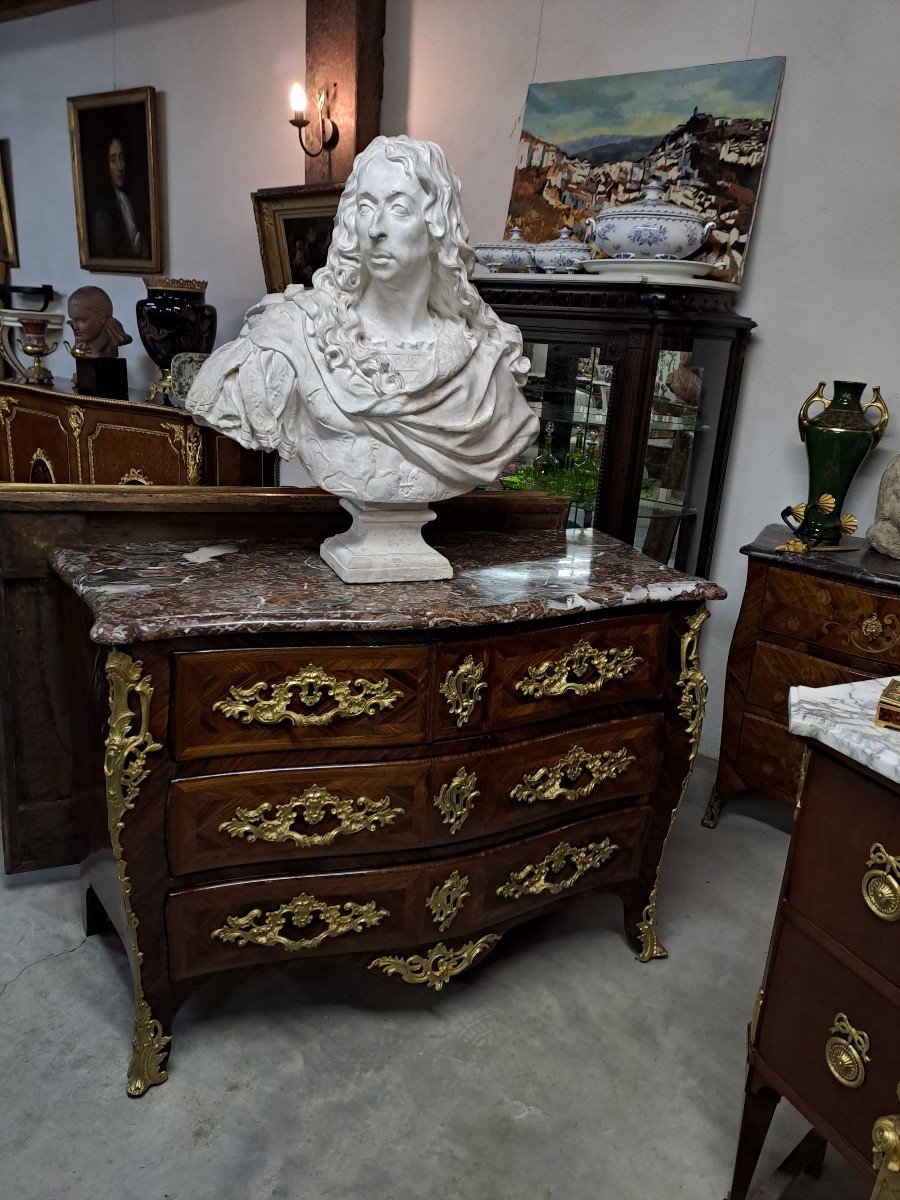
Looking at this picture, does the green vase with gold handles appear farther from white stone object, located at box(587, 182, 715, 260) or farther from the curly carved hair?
the curly carved hair

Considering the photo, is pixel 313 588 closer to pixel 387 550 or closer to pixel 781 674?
pixel 387 550

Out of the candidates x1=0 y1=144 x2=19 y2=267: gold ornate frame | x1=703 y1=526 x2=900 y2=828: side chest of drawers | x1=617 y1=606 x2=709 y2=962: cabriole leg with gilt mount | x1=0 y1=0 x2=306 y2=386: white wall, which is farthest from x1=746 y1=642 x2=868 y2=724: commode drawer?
x1=0 y1=144 x2=19 y2=267: gold ornate frame

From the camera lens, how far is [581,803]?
221cm

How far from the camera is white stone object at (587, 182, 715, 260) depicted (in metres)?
2.99

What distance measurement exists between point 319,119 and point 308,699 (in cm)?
353

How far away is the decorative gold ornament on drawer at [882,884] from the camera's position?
51.1 inches

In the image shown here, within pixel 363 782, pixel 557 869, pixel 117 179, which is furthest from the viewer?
pixel 117 179

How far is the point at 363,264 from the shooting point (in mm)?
1854

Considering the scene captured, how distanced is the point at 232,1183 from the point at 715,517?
2.67 meters

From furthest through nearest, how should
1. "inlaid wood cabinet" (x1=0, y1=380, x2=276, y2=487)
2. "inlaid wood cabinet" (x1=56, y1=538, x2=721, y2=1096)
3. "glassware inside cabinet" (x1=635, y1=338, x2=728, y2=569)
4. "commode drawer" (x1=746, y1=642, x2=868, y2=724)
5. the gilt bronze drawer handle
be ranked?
"inlaid wood cabinet" (x1=0, y1=380, x2=276, y2=487)
"glassware inside cabinet" (x1=635, y1=338, x2=728, y2=569)
"commode drawer" (x1=746, y1=642, x2=868, y2=724)
the gilt bronze drawer handle
"inlaid wood cabinet" (x1=56, y1=538, x2=721, y2=1096)

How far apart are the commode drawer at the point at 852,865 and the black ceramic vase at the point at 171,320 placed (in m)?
3.50

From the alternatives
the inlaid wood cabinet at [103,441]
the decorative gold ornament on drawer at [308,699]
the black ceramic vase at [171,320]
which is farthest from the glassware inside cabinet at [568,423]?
the black ceramic vase at [171,320]

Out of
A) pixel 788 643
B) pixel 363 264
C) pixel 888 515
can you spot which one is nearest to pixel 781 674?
pixel 788 643

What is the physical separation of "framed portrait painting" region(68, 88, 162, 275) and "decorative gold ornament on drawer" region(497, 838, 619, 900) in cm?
479
